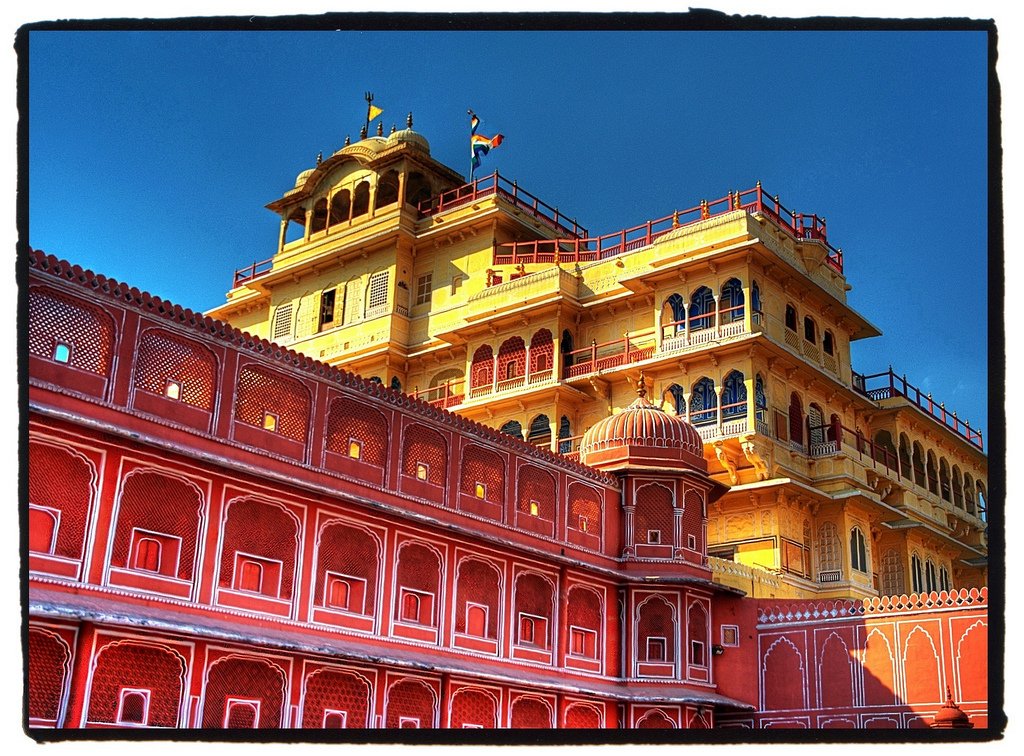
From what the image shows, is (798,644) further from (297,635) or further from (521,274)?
(521,274)

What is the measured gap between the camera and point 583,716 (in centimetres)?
1825

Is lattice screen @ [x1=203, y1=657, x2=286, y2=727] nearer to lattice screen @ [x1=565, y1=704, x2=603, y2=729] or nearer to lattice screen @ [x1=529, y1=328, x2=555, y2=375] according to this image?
lattice screen @ [x1=565, y1=704, x2=603, y2=729]

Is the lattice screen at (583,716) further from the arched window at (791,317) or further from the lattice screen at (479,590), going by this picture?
the arched window at (791,317)

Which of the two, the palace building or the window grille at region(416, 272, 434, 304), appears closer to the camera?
the palace building

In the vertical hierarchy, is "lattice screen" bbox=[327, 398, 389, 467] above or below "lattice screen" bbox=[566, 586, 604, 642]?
above

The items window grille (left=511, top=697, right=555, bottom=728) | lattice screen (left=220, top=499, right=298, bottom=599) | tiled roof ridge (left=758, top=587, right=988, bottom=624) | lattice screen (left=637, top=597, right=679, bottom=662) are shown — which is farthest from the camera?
lattice screen (left=637, top=597, right=679, bottom=662)

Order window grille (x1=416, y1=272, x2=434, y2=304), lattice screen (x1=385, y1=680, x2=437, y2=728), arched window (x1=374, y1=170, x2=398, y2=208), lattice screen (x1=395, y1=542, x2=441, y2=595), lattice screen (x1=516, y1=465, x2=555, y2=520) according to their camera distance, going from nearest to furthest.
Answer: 1. lattice screen (x1=385, y1=680, x2=437, y2=728)
2. lattice screen (x1=395, y1=542, x2=441, y2=595)
3. lattice screen (x1=516, y1=465, x2=555, y2=520)
4. window grille (x1=416, y1=272, x2=434, y2=304)
5. arched window (x1=374, y1=170, x2=398, y2=208)

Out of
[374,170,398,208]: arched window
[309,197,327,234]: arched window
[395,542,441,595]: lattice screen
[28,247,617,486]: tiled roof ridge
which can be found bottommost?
[395,542,441,595]: lattice screen

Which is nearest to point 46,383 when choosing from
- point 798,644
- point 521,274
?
point 798,644

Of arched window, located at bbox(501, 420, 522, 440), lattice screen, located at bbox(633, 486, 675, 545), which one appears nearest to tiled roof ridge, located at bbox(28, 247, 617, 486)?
lattice screen, located at bbox(633, 486, 675, 545)

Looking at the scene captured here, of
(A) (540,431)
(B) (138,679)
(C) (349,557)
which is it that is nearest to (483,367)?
(A) (540,431)

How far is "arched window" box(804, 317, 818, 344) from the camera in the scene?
90.8 ft

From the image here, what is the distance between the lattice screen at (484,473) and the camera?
58.5ft

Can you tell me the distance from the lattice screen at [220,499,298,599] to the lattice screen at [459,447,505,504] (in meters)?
3.32
